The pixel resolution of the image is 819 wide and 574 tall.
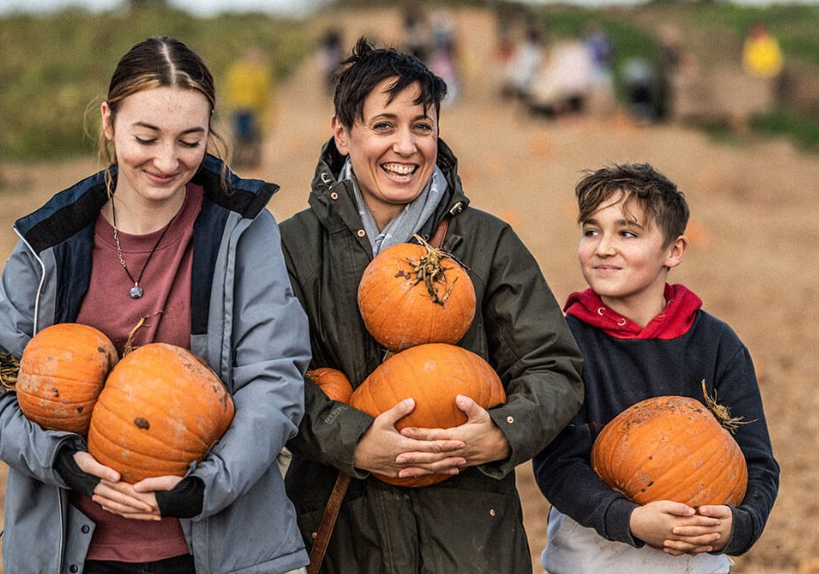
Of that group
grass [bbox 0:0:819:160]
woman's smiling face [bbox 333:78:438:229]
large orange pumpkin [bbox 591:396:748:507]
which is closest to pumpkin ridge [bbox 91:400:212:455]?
woman's smiling face [bbox 333:78:438:229]

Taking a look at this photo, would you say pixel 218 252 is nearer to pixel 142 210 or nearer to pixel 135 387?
pixel 142 210

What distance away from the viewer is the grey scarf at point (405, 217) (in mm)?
3516

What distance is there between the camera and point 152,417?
2865mm

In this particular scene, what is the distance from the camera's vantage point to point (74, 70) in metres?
25.9

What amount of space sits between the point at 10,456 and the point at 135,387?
467mm

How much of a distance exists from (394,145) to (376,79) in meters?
0.24

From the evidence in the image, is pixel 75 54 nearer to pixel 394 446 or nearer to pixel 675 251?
pixel 675 251

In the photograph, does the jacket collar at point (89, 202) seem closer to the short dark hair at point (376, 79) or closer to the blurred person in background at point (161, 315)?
the blurred person in background at point (161, 315)

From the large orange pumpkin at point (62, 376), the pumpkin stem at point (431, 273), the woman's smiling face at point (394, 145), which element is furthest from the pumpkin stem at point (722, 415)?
the large orange pumpkin at point (62, 376)

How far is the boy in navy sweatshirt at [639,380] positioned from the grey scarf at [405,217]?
631 millimetres

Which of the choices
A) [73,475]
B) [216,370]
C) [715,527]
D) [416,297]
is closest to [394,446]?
[416,297]

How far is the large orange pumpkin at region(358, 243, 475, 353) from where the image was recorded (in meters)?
3.23

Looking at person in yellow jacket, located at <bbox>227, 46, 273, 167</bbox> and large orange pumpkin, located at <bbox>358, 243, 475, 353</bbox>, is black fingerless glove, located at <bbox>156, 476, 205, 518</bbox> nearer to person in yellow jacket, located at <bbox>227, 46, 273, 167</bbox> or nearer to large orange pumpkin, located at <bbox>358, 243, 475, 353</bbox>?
large orange pumpkin, located at <bbox>358, 243, 475, 353</bbox>

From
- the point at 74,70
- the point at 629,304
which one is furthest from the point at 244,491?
the point at 74,70
